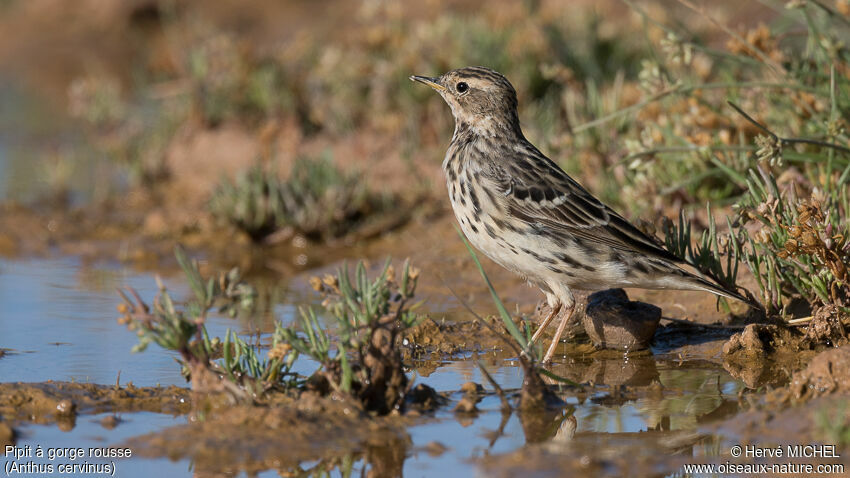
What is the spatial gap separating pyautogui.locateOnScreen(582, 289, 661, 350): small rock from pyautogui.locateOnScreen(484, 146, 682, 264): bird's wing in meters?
0.40

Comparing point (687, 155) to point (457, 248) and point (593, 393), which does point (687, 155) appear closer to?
point (457, 248)

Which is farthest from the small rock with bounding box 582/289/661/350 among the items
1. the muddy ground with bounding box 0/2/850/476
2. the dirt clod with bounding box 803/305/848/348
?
the dirt clod with bounding box 803/305/848/348

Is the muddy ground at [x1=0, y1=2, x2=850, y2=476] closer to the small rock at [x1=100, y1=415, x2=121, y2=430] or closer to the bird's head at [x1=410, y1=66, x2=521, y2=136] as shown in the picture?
the small rock at [x1=100, y1=415, x2=121, y2=430]

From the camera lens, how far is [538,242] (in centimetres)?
600

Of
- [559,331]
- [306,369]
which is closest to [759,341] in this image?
[559,331]

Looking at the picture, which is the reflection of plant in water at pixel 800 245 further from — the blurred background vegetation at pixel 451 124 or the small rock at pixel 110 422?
the small rock at pixel 110 422

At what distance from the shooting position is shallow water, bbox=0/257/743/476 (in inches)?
183

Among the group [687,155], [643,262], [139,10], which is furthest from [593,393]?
[139,10]

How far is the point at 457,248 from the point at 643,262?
307 centimetres

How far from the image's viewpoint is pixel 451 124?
1108cm

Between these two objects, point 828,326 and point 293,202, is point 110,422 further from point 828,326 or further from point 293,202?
point 293,202

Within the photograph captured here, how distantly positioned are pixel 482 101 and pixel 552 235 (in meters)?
1.18

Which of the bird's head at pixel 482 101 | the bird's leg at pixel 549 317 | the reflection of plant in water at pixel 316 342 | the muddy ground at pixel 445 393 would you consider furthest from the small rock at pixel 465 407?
the bird's head at pixel 482 101

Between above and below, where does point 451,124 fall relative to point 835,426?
above
